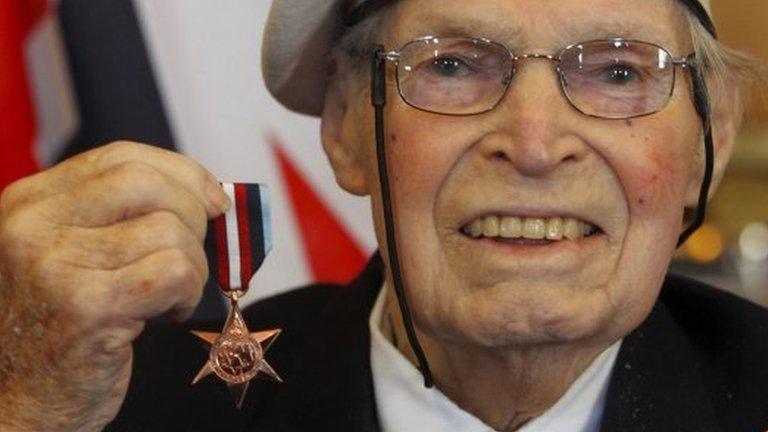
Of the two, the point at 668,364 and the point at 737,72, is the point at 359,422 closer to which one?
the point at 668,364

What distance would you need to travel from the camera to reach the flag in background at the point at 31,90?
287cm

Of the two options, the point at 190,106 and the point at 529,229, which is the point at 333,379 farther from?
the point at 190,106

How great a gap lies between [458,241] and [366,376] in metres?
0.37

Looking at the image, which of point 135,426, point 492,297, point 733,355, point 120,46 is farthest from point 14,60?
point 733,355

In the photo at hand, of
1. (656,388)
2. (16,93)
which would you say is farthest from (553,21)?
(16,93)

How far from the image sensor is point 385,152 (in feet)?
7.36

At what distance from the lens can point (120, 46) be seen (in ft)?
9.60

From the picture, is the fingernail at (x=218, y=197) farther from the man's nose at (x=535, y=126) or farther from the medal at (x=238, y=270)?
the man's nose at (x=535, y=126)

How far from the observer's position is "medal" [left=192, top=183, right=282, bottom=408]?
205 centimetres

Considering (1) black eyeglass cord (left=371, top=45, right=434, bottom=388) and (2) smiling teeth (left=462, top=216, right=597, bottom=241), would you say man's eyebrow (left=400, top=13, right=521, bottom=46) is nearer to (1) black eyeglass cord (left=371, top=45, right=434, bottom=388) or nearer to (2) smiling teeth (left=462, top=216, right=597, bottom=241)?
(1) black eyeglass cord (left=371, top=45, right=434, bottom=388)

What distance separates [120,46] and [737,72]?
3.79ft

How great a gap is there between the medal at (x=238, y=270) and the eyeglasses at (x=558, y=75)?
287 millimetres

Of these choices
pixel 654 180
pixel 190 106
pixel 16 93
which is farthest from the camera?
pixel 190 106

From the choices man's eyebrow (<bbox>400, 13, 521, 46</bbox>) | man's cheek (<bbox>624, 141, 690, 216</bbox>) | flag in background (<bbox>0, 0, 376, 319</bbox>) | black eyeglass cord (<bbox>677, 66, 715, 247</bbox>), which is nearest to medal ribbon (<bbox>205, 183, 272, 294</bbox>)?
man's eyebrow (<bbox>400, 13, 521, 46</bbox>)
